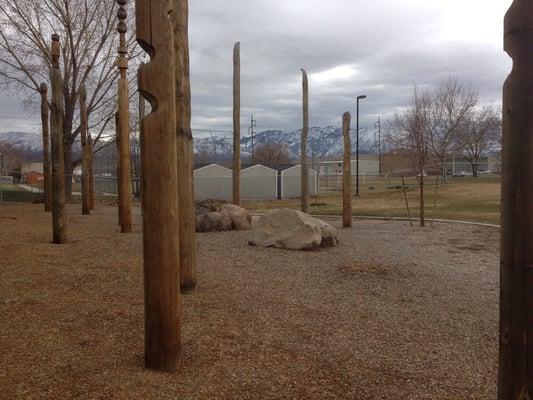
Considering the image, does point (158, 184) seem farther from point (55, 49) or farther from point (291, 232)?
point (55, 49)

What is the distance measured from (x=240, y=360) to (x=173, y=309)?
66cm

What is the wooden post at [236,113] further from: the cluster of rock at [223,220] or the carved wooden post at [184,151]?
the carved wooden post at [184,151]

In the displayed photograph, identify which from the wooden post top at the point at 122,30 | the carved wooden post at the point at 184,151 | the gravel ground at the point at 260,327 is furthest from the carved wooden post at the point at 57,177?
the carved wooden post at the point at 184,151

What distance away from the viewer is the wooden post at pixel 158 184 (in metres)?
3.59

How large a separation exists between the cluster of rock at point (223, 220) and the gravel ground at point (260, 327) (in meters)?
3.40

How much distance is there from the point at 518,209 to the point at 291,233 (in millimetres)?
7413

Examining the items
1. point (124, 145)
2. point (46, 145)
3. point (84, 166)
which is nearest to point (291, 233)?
point (124, 145)

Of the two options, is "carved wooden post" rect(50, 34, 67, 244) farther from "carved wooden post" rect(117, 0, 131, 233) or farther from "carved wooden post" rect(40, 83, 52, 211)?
"carved wooden post" rect(40, 83, 52, 211)

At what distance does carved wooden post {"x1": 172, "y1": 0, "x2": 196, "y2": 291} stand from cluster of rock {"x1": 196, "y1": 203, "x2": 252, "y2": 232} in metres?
6.21

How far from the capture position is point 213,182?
34594mm

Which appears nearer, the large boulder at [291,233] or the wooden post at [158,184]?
the wooden post at [158,184]

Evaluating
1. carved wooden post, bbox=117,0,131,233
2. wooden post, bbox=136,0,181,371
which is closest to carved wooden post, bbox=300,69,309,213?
carved wooden post, bbox=117,0,131,233

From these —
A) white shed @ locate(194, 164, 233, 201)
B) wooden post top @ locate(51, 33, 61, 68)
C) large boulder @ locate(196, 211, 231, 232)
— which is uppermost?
wooden post top @ locate(51, 33, 61, 68)

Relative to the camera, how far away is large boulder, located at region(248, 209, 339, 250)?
9508 mm
